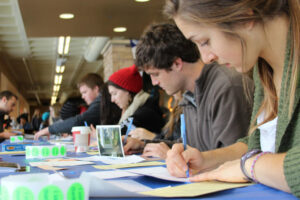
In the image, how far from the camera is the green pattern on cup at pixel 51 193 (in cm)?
55

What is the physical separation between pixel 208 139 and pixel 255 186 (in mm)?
927

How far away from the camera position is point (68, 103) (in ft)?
18.4

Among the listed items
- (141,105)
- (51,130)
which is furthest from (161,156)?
(51,130)

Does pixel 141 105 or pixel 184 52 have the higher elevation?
pixel 184 52

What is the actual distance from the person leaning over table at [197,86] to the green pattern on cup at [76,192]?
1012 mm

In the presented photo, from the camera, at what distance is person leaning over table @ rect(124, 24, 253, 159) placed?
155cm

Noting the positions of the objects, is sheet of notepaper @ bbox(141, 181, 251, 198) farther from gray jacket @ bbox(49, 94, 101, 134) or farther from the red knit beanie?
gray jacket @ bbox(49, 94, 101, 134)

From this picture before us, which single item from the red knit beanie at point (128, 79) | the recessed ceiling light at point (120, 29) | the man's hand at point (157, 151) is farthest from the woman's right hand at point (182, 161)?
the recessed ceiling light at point (120, 29)

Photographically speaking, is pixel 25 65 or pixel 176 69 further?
pixel 25 65

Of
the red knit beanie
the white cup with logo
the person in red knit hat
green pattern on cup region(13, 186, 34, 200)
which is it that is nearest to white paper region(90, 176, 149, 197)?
green pattern on cup region(13, 186, 34, 200)

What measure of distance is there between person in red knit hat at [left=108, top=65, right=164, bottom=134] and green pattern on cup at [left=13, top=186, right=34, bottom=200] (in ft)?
7.59

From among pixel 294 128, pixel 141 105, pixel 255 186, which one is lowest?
pixel 255 186

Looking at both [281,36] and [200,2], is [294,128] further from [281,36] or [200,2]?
[200,2]

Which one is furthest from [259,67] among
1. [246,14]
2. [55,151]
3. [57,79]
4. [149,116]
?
[57,79]
